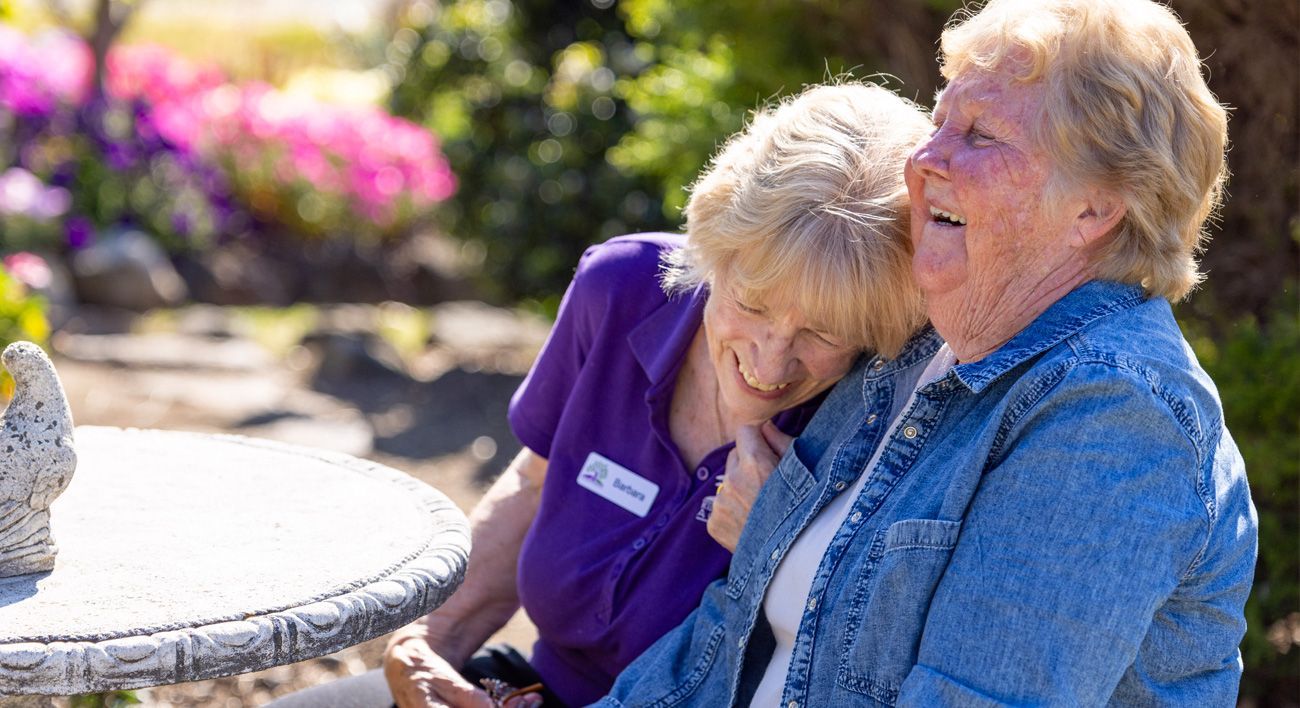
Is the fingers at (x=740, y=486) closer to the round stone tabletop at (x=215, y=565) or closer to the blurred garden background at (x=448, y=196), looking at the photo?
the round stone tabletop at (x=215, y=565)

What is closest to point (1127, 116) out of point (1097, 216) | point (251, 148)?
point (1097, 216)

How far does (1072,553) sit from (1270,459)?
1776 mm

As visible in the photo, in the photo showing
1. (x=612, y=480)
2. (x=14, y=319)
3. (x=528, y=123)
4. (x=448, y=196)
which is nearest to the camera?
(x=612, y=480)

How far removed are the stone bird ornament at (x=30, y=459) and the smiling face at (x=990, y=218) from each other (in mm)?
1180

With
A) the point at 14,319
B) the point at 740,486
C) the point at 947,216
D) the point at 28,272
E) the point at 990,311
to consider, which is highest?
the point at 947,216

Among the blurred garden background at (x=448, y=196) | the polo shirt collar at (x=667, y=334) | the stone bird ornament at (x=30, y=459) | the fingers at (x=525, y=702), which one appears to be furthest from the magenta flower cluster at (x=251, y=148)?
the stone bird ornament at (x=30, y=459)

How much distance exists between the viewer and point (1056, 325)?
162 centimetres

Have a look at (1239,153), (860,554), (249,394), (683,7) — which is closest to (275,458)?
(860,554)

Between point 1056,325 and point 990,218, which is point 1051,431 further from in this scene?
point 990,218

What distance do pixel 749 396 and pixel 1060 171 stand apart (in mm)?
678

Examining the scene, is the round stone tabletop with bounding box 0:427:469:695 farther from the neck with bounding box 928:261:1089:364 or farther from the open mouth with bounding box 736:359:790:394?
the neck with bounding box 928:261:1089:364

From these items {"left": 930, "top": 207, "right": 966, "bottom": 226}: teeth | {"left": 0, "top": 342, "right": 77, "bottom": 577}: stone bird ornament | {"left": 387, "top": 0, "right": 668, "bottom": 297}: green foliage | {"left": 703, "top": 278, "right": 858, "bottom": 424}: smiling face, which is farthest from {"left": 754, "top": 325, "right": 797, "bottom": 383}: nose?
{"left": 387, "top": 0, "right": 668, "bottom": 297}: green foliage

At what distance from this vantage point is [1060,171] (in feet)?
5.24

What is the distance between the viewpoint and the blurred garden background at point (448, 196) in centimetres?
327
